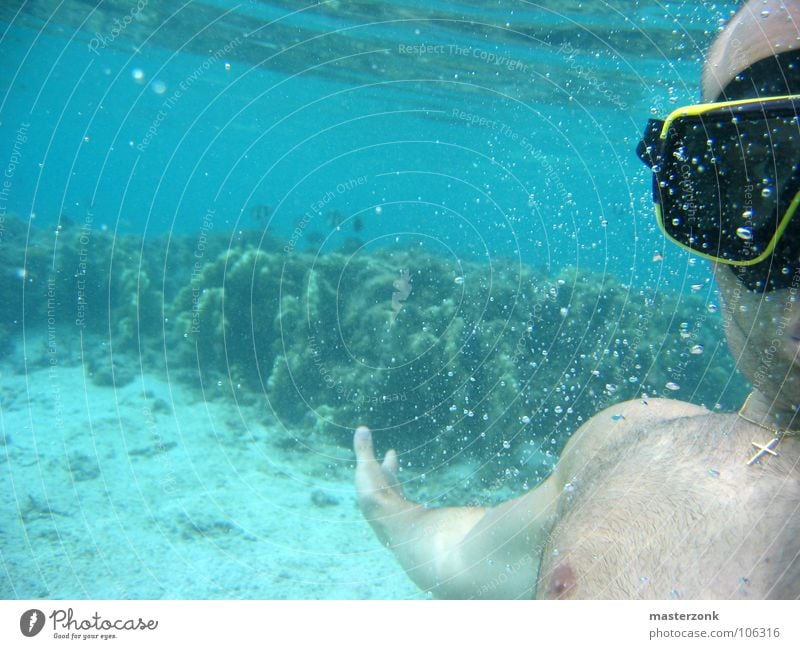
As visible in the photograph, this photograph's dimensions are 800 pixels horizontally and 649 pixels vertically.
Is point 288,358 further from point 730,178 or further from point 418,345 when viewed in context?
point 730,178

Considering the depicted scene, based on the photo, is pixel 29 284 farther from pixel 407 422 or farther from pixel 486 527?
pixel 486 527

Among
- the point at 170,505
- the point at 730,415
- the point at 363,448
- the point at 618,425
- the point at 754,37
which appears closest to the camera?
the point at 754,37

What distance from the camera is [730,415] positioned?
4.57ft

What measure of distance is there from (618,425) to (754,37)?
125 centimetres

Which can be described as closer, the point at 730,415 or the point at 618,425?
the point at 730,415

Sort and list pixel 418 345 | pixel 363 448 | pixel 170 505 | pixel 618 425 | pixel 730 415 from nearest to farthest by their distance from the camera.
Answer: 1. pixel 730 415
2. pixel 618 425
3. pixel 363 448
4. pixel 170 505
5. pixel 418 345

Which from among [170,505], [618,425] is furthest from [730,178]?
[170,505]

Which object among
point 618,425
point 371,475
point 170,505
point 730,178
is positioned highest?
point 730,178

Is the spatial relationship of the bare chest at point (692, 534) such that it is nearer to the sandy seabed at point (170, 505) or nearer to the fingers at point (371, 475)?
the fingers at point (371, 475)

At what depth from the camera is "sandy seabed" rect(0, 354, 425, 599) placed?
4000 mm

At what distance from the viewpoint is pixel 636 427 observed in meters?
1.64

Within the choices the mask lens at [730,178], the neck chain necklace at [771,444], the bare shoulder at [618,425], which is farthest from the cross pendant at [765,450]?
the mask lens at [730,178]

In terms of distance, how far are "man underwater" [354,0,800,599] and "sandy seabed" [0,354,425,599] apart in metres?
3.13

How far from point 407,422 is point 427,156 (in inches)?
2185
